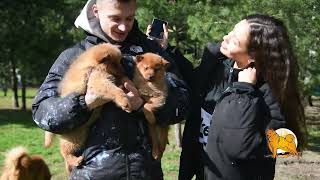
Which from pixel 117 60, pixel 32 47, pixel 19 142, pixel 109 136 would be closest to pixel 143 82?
pixel 117 60

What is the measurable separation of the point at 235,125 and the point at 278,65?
0.41m

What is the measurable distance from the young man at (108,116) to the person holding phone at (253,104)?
0.87 feet

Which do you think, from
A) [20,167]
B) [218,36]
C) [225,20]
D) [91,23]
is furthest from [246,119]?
[225,20]

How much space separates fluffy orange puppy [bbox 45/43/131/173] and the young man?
0.04 metres

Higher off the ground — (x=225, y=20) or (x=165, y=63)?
(x=225, y=20)

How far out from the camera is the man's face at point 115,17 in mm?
2543

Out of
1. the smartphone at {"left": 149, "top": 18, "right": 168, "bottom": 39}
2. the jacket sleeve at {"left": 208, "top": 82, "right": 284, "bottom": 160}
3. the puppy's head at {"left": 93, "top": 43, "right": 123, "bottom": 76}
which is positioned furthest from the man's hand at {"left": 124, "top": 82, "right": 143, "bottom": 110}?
the smartphone at {"left": 149, "top": 18, "right": 168, "bottom": 39}

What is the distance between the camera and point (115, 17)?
8.38 feet

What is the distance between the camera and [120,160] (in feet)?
8.16

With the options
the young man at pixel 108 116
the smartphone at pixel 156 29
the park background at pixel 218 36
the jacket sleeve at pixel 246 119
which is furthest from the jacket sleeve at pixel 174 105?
the park background at pixel 218 36

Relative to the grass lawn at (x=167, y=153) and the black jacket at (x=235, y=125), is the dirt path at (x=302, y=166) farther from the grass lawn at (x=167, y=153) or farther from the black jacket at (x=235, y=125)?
the black jacket at (x=235, y=125)

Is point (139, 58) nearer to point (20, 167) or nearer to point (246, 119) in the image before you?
point (246, 119)

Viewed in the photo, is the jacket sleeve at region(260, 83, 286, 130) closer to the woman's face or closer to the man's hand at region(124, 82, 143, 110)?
the woman's face

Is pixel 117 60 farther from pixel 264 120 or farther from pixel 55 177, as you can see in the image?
pixel 55 177
